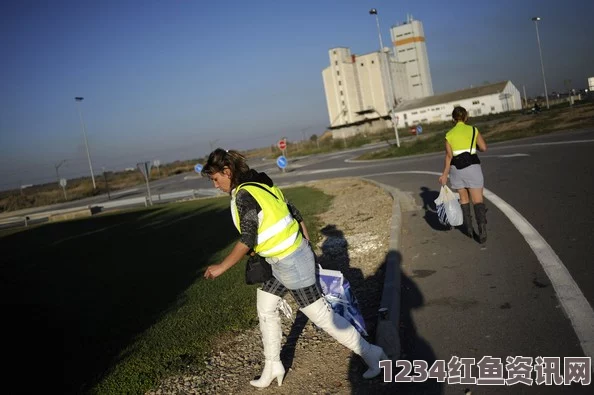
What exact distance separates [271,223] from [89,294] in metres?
5.78

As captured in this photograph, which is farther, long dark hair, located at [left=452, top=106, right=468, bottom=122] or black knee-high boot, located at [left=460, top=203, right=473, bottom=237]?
black knee-high boot, located at [left=460, top=203, right=473, bottom=237]

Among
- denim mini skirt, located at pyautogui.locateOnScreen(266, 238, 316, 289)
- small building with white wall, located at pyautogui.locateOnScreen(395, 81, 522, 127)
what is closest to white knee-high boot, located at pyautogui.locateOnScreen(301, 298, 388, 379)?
denim mini skirt, located at pyautogui.locateOnScreen(266, 238, 316, 289)

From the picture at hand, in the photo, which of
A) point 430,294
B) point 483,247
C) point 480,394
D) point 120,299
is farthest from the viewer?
point 120,299

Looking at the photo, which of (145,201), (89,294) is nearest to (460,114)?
(89,294)

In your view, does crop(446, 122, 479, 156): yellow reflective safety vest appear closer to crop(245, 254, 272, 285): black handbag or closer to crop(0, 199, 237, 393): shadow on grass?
crop(245, 254, 272, 285): black handbag

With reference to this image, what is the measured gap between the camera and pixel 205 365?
14.1ft

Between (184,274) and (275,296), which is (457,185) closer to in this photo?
(275,296)

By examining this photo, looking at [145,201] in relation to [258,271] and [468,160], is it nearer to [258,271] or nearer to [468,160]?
[468,160]

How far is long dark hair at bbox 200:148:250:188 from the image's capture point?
11.2ft

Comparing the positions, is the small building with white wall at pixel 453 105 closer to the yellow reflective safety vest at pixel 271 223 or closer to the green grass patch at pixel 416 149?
the green grass patch at pixel 416 149

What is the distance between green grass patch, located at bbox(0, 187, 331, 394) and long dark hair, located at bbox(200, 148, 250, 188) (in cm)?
193

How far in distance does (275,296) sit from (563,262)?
3.44m

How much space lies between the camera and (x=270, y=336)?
3656mm

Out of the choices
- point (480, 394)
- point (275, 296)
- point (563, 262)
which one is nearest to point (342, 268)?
point (563, 262)
